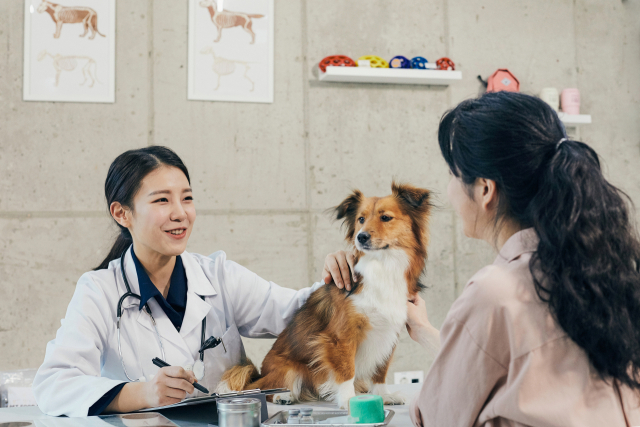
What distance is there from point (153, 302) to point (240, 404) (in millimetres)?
676

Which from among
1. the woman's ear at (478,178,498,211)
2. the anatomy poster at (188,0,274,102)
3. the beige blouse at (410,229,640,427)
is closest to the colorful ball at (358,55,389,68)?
the anatomy poster at (188,0,274,102)

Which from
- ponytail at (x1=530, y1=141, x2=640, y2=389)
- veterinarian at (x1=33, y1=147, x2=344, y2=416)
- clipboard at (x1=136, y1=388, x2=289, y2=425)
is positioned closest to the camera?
ponytail at (x1=530, y1=141, x2=640, y2=389)

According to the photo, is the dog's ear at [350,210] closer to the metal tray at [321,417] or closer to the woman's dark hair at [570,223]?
the metal tray at [321,417]

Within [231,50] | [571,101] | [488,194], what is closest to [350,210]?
[488,194]

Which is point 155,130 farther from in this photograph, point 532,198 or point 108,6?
point 532,198

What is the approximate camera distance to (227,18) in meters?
3.43

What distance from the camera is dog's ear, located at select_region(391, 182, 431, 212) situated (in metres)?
1.79

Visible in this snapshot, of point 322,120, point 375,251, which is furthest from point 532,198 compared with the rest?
point 322,120

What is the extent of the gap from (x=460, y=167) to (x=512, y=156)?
0.40 ft

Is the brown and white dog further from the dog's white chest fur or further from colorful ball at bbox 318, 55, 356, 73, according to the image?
colorful ball at bbox 318, 55, 356, 73

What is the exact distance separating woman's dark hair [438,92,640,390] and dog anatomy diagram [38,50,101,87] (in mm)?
2848

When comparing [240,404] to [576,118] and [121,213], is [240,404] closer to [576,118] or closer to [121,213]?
[121,213]

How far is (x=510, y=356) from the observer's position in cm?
91

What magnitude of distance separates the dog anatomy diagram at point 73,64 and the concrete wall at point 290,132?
150 mm
